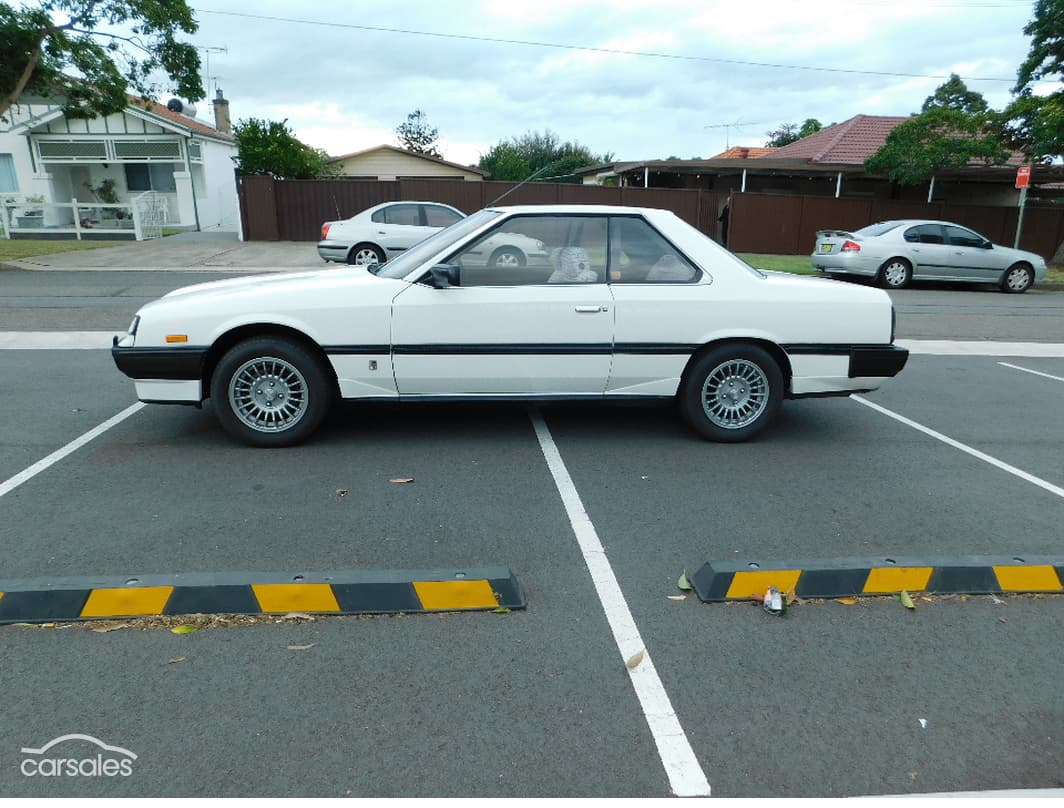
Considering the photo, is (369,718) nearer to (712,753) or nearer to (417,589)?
(417,589)

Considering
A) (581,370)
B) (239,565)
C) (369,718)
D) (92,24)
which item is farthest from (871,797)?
(92,24)

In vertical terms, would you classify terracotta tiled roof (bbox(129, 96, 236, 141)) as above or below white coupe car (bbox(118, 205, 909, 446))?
above

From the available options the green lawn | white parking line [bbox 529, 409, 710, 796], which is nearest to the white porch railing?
the green lawn

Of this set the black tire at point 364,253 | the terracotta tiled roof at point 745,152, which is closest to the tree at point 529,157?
the terracotta tiled roof at point 745,152

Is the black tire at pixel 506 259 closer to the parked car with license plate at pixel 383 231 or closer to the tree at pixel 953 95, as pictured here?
→ the parked car with license plate at pixel 383 231

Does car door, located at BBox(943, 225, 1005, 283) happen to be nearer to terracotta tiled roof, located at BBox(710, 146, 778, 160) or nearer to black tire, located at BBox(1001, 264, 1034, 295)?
black tire, located at BBox(1001, 264, 1034, 295)

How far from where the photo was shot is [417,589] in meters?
3.26

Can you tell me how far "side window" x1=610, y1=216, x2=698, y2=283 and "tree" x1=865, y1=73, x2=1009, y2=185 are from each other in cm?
2003

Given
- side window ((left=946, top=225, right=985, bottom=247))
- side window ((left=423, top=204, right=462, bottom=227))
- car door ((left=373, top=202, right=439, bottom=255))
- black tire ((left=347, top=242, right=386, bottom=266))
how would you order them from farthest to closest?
side window ((left=946, top=225, right=985, bottom=247)), side window ((left=423, top=204, right=462, bottom=227)), black tire ((left=347, top=242, right=386, bottom=266)), car door ((left=373, top=202, right=439, bottom=255))

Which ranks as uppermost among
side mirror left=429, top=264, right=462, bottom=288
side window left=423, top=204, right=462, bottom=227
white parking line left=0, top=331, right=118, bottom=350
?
side window left=423, top=204, right=462, bottom=227

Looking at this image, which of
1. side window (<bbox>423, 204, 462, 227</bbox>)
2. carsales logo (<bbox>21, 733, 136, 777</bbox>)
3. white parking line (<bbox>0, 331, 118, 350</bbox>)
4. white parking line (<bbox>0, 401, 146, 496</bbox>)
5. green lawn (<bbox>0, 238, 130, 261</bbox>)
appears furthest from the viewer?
green lawn (<bbox>0, 238, 130, 261</bbox>)

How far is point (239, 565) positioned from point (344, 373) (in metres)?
1.71

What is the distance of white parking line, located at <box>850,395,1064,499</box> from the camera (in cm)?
493

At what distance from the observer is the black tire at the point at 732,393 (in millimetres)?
5293
